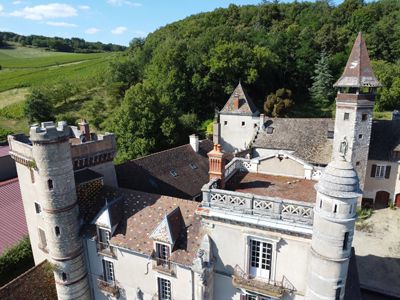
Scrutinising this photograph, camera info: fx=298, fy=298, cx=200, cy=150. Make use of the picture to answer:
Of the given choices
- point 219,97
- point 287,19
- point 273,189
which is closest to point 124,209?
point 273,189

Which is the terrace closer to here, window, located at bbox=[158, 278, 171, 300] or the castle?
the castle

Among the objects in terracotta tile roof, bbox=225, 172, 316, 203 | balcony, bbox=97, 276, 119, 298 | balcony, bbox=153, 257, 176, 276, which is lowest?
balcony, bbox=97, 276, 119, 298

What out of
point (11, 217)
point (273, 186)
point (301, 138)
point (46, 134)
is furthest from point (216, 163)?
point (301, 138)

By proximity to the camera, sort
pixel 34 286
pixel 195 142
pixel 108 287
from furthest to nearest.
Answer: pixel 195 142 → pixel 34 286 → pixel 108 287

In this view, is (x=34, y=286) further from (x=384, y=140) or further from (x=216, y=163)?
(x=384, y=140)

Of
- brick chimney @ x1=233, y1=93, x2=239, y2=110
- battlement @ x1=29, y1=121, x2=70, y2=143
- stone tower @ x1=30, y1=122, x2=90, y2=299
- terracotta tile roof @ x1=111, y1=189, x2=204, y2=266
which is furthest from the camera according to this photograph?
brick chimney @ x1=233, y1=93, x2=239, y2=110

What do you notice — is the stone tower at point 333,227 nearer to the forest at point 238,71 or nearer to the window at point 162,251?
the window at point 162,251

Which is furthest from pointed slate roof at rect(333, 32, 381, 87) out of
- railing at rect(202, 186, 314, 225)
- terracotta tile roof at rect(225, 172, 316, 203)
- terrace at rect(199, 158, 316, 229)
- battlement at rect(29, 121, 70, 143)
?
battlement at rect(29, 121, 70, 143)

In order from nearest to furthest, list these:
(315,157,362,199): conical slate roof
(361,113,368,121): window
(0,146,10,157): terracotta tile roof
→ 1. (315,157,362,199): conical slate roof
2. (361,113,368,121): window
3. (0,146,10,157): terracotta tile roof
